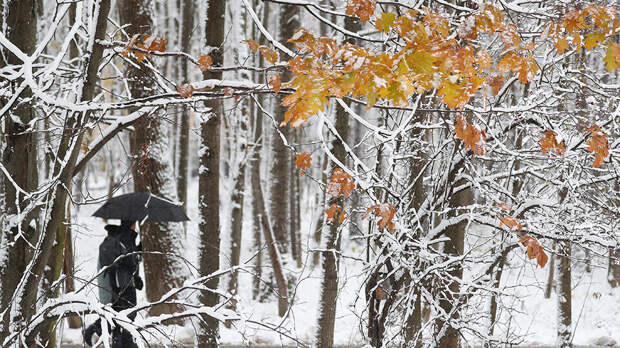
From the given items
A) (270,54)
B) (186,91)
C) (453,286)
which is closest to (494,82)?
(270,54)

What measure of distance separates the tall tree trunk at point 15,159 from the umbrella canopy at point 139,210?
2670mm

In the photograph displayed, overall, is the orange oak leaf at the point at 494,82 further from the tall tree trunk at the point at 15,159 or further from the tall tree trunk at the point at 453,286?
the tall tree trunk at the point at 15,159

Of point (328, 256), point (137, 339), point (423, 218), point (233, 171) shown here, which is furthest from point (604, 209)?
point (233, 171)

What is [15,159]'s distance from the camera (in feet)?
13.7

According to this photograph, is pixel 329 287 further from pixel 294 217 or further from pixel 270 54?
pixel 294 217

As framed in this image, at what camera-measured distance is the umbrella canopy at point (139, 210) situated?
7039 millimetres

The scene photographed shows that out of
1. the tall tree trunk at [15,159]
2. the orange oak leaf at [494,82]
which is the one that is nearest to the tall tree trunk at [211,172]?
the tall tree trunk at [15,159]

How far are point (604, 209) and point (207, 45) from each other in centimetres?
437

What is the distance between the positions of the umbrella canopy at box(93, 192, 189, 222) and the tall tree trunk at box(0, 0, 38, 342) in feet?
8.76

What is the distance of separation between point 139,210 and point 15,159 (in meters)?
3.07

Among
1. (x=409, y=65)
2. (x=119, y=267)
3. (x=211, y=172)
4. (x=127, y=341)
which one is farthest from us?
(x=127, y=341)

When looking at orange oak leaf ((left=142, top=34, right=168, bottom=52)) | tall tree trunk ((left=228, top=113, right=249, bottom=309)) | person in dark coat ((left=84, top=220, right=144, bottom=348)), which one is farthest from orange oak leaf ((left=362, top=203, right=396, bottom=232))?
tall tree trunk ((left=228, top=113, right=249, bottom=309))

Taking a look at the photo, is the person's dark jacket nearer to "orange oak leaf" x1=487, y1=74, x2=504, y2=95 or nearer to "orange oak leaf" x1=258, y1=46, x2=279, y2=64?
"orange oak leaf" x1=258, y1=46, x2=279, y2=64

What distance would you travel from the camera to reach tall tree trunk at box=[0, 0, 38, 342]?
4.12 metres
